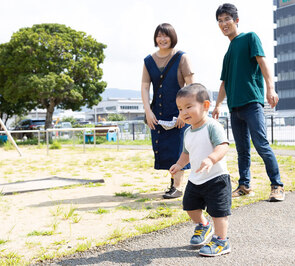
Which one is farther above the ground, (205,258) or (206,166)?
(206,166)

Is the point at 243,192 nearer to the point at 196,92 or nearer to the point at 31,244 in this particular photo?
the point at 196,92

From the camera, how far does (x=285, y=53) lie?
85.9m

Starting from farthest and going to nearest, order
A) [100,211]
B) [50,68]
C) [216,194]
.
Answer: [50,68] < [100,211] < [216,194]

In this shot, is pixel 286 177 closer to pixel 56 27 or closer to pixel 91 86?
pixel 91 86

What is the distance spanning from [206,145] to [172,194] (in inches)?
69.6

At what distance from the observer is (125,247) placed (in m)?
2.31

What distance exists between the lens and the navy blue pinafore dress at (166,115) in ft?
12.4

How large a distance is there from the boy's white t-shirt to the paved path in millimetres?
457

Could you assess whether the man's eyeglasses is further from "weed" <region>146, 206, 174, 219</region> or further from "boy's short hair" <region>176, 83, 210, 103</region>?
"weed" <region>146, 206, 174, 219</region>

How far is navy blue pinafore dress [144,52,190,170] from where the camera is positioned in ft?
12.4

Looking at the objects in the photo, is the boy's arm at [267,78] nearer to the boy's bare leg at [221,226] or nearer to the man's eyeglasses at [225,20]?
the man's eyeglasses at [225,20]

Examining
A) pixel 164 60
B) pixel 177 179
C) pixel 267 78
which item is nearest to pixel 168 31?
pixel 164 60

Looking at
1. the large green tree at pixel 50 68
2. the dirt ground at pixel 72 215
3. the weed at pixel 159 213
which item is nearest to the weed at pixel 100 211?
the dirt ground at pixel 72 215

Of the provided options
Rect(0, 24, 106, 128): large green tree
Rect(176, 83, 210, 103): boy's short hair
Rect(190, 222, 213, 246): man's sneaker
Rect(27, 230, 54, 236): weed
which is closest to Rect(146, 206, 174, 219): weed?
Rect(190, 222, 213, 246): man's sneaker
